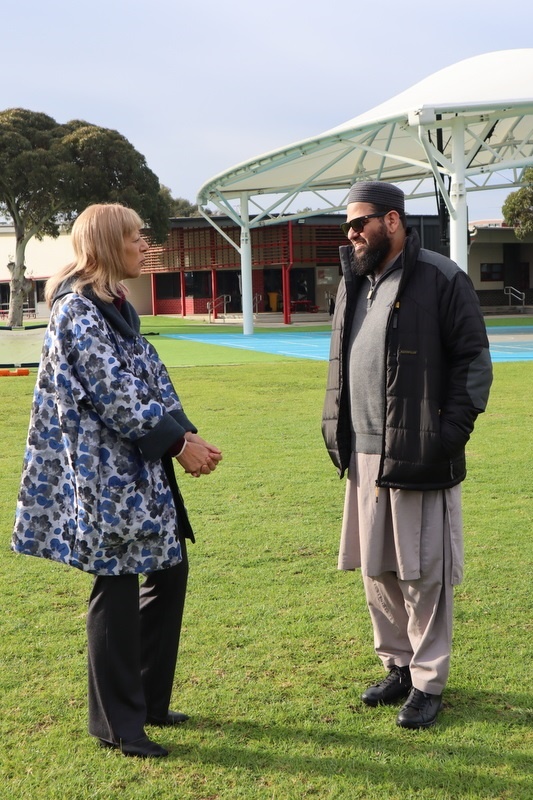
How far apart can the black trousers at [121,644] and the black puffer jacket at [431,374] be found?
917 millimetres

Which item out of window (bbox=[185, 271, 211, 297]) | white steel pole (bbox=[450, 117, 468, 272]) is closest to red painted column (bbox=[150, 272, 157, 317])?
window (bbox=[185, 271, 211, 297])

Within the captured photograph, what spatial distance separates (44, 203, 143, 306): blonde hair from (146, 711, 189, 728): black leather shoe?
1625 mm

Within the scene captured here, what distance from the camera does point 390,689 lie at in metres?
3.76

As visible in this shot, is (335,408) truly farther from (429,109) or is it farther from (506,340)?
(506,340)

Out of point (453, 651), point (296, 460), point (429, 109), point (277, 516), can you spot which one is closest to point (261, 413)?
point (296, 460)

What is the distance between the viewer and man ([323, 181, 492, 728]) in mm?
3453

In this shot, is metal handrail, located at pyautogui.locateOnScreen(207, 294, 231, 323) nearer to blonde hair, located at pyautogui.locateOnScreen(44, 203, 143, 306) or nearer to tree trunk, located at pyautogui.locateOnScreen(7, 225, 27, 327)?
tree trunk, located at pyautogui.locateOnScreen(7, 225, 27, 327)

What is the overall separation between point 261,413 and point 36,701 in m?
8.69

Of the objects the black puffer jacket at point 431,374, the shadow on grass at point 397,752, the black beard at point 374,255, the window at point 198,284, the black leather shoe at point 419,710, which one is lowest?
the shadow on grass at point 397,752

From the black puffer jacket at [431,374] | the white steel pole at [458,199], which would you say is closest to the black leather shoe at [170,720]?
the black puffer jacket at [431,374]

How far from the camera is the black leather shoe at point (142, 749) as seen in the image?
333 cm

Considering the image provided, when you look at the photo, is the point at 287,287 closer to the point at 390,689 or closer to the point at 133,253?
the point at 390,689

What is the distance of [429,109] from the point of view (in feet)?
68.6

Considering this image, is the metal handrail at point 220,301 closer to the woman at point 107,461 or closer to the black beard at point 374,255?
the black beard at point 374,255
